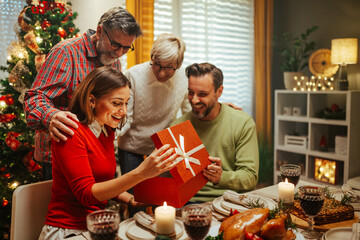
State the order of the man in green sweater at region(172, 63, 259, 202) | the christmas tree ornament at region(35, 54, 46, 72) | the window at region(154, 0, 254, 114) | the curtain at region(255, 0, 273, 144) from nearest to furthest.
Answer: the man in green sweater at region(172, 63, 259, 202)
the christmas tree ornament at region(35, 54, 46, 72)
the window at region(154, 0, 254, 114)
the curtain at region(255, 0, 273, 144)

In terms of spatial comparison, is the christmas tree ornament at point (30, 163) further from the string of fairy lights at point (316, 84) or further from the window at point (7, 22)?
the string of fairy lights at point (316, 84)

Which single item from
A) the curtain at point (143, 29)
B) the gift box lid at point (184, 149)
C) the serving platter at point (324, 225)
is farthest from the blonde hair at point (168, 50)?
the serving platter at point (324, 225)

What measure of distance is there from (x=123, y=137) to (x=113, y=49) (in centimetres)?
78

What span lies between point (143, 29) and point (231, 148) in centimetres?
183

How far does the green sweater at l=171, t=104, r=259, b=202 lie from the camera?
196 cm

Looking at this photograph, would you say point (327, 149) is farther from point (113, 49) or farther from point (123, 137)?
point (113, 49)

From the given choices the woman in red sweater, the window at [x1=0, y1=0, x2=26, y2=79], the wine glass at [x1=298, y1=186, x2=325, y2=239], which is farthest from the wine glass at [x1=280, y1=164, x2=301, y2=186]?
the window at [x1=0, y1=0, x2=26, y2=79]

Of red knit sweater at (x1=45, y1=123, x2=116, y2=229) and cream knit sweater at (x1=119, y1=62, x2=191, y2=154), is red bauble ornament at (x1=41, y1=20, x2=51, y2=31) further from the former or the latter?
red knit sweater at (x1=45, y1=123, x2=116, y2=229)

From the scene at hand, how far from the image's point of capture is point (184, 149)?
1467 millimetres

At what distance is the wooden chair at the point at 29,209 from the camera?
60.9 inches

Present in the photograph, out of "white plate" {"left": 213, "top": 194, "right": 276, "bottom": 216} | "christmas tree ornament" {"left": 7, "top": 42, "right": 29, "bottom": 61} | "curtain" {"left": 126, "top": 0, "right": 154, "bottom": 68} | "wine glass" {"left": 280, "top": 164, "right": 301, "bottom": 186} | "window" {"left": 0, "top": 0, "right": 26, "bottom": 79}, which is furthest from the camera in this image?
"curtain" {"left": 126, "top": 0, "right": 154, "bottom": 68}

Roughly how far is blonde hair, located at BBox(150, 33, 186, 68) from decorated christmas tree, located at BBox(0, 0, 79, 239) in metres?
0.98

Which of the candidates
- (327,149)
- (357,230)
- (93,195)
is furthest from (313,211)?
(327,149)

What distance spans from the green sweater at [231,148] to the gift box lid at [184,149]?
414mm
